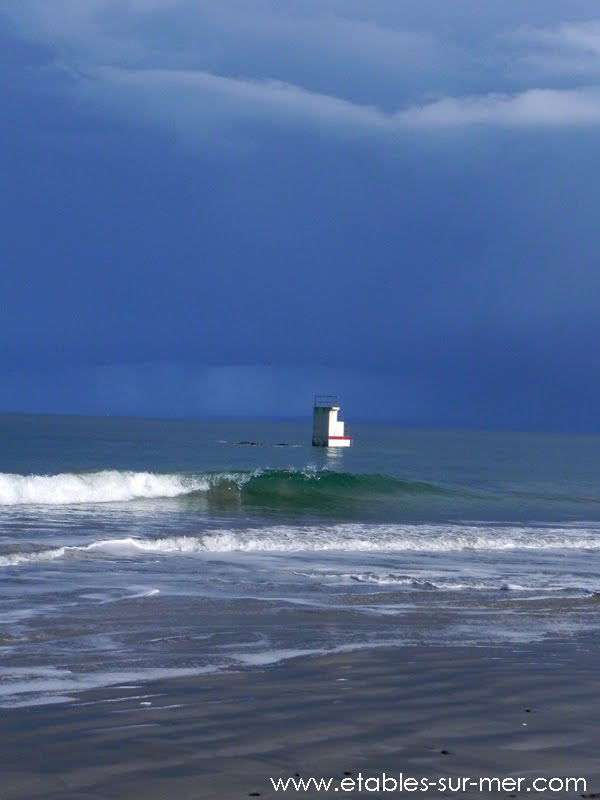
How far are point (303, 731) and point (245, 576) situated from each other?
8.63 meters

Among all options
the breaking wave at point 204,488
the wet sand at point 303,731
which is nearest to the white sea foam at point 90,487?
the breaking wave at point 204,488

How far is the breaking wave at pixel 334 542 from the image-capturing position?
17578 millimetres

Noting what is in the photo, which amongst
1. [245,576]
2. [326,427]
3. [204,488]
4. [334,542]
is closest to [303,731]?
[245,576]

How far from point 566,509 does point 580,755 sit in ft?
107

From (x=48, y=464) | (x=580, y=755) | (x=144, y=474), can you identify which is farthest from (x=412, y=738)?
(x=48, y=464)

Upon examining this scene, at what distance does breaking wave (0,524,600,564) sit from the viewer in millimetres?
17578

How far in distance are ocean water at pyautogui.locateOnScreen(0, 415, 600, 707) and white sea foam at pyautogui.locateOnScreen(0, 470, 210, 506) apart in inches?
2.7

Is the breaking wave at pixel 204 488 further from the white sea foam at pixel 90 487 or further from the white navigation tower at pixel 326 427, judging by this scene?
the white navigation tower at pixel 326 427

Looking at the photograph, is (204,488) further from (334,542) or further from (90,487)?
(334,542)

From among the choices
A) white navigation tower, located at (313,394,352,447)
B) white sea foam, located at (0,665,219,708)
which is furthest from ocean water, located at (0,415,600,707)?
white navigation tower, located at (313,394,352,447)

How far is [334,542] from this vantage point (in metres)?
20.1

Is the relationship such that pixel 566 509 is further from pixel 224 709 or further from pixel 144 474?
pixel 224 709

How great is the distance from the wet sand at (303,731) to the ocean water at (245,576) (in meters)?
0.70

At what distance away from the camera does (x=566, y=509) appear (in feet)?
123
